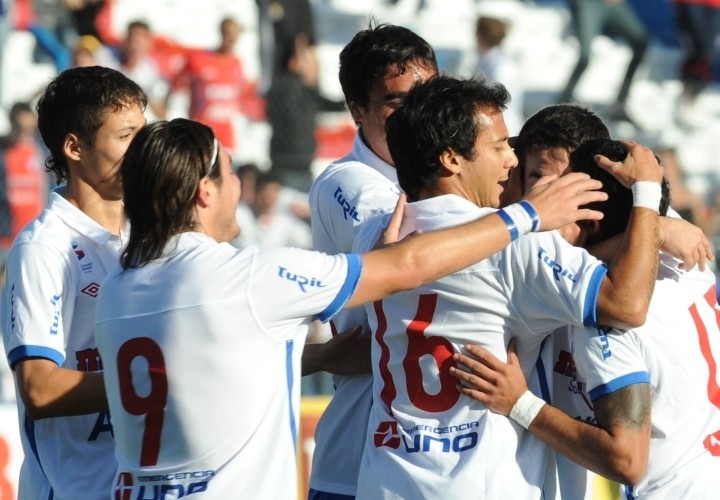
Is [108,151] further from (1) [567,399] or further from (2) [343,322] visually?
(1) [567,399]

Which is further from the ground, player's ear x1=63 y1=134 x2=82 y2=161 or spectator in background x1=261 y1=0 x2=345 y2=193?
spectator in background x1=261 y1=0 x2=345 y2=193

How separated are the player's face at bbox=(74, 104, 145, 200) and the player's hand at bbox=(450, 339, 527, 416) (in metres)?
1.41

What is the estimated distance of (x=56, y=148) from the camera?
13.6 ft

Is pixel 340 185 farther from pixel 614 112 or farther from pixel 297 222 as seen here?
pixel 614 112

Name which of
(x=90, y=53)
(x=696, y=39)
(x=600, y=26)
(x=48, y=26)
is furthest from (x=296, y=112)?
(x=696, y=39)

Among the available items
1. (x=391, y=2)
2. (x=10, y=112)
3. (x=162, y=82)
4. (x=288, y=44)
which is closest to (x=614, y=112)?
(x=391, y=2)

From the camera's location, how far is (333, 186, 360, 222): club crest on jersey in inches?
157

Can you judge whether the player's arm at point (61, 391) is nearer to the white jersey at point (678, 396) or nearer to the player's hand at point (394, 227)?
the player's hand at point (394, 227)

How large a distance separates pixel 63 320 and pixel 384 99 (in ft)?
4.42

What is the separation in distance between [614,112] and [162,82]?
650 cm

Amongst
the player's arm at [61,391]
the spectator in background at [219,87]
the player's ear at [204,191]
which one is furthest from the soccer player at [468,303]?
the spectator in background at [219,87]

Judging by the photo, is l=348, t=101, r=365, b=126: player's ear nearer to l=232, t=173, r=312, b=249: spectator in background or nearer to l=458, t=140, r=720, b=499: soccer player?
l=458, t=140, r=720, b=499: soccer player

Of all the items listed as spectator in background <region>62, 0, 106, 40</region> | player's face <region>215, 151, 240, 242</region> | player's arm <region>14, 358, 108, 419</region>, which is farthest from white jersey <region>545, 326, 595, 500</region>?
spectator in background <region>62, 0, 106, 40</region>

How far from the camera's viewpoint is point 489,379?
11.1ft
